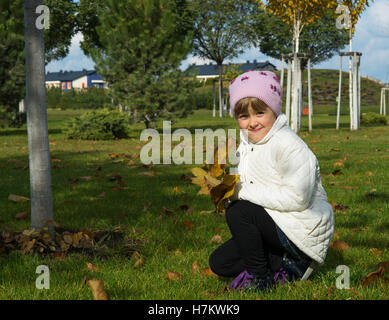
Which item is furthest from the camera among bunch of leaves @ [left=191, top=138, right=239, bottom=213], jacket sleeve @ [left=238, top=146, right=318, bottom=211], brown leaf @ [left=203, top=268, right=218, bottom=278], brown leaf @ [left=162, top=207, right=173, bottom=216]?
brown leaf @ [left=162, top=207, right=173, bottom=216]

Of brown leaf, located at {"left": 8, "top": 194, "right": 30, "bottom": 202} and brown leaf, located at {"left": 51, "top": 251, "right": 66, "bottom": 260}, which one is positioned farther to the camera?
brown leaf, located at {"left": 8, "top": 194, "right": 30, "bottom": 202}

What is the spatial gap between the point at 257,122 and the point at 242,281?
1.00m

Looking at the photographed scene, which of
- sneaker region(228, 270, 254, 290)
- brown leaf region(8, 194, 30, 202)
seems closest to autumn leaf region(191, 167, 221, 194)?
sneaker region(228, 270, 254, 290)

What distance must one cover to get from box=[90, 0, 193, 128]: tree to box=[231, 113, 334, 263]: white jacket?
15925 mm

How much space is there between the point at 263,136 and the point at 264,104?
0.20 metres

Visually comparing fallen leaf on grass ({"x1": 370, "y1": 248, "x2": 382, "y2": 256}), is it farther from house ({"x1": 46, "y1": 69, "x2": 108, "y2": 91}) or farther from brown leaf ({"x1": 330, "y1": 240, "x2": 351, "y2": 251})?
house ({"x1": 46, "y1": 69, "x2": 108, "y2": 91})

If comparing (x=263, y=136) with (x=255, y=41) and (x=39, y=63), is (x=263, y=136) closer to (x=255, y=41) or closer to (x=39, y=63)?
(x=39, y=63)

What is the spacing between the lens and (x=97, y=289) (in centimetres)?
269

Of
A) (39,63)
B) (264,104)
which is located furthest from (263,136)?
(39,63)

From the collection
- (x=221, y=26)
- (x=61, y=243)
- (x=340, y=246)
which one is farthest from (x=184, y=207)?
(x=221, y=26)

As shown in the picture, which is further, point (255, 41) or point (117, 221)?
point (255, 41)

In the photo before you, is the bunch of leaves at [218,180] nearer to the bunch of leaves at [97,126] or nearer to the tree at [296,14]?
the bunch of leaves at [97,126]

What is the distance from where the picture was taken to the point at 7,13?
79.3 feet

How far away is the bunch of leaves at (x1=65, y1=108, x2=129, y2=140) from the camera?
14680 mm
